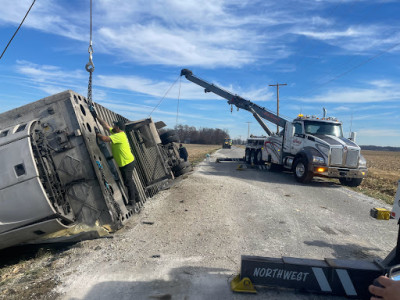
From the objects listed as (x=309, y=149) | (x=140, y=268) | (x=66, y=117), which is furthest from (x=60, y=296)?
(x=309, y=149)

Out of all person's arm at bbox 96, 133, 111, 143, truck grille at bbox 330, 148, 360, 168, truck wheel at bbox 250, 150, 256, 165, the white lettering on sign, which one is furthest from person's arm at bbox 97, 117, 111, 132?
truck wheel at bbox 250, 150, 256, 165

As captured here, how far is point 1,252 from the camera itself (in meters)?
5.60

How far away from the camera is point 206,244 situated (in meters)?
4.71

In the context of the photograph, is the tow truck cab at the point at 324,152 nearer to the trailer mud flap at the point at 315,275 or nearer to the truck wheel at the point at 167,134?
the truck wheel at the point at 167,134

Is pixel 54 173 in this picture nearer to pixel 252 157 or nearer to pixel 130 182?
pixel 130 182

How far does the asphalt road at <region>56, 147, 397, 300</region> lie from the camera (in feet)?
11.2

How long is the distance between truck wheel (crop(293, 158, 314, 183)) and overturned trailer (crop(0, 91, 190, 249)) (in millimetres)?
7592

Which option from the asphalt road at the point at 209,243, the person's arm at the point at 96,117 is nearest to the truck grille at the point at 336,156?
the asphalt road at the point at 209,243

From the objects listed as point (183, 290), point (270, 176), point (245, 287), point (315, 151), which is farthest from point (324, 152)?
point (183, 290)

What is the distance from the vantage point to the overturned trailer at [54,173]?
440 centimetres

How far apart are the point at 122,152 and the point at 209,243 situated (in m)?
2.65

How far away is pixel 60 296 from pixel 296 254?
3.27 meters

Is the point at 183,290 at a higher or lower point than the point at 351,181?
lower

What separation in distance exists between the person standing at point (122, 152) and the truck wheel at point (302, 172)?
733cm
